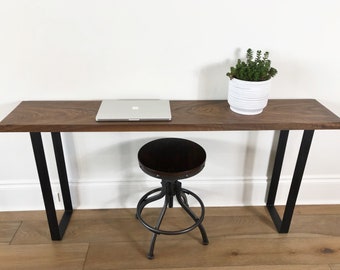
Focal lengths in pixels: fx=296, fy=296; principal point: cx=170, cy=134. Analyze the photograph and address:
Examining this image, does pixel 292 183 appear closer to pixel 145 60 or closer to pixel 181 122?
pixel 181 122

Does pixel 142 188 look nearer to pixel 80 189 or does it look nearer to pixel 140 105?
pixel 80 189

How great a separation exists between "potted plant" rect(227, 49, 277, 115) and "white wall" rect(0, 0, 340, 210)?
0.17 m

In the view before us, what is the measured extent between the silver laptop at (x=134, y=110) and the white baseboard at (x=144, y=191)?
57 cm

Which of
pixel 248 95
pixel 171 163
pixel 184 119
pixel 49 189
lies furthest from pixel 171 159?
pixel 49 189

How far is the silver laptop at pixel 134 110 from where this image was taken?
1.32 m

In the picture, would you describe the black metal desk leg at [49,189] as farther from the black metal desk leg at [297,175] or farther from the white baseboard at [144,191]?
the black metal desk leg at [297,175]

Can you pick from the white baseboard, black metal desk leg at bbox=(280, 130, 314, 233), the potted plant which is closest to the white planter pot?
the potted plant

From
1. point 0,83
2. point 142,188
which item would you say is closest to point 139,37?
point 0,83

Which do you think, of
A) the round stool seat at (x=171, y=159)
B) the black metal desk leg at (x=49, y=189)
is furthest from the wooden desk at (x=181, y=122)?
the round stool seat at (x=171, y=159)

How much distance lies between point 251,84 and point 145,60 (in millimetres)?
540

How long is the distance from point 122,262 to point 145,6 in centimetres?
128

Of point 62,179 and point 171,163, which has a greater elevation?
point 171,163

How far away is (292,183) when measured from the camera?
1.59 metres

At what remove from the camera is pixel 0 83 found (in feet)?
4.99
